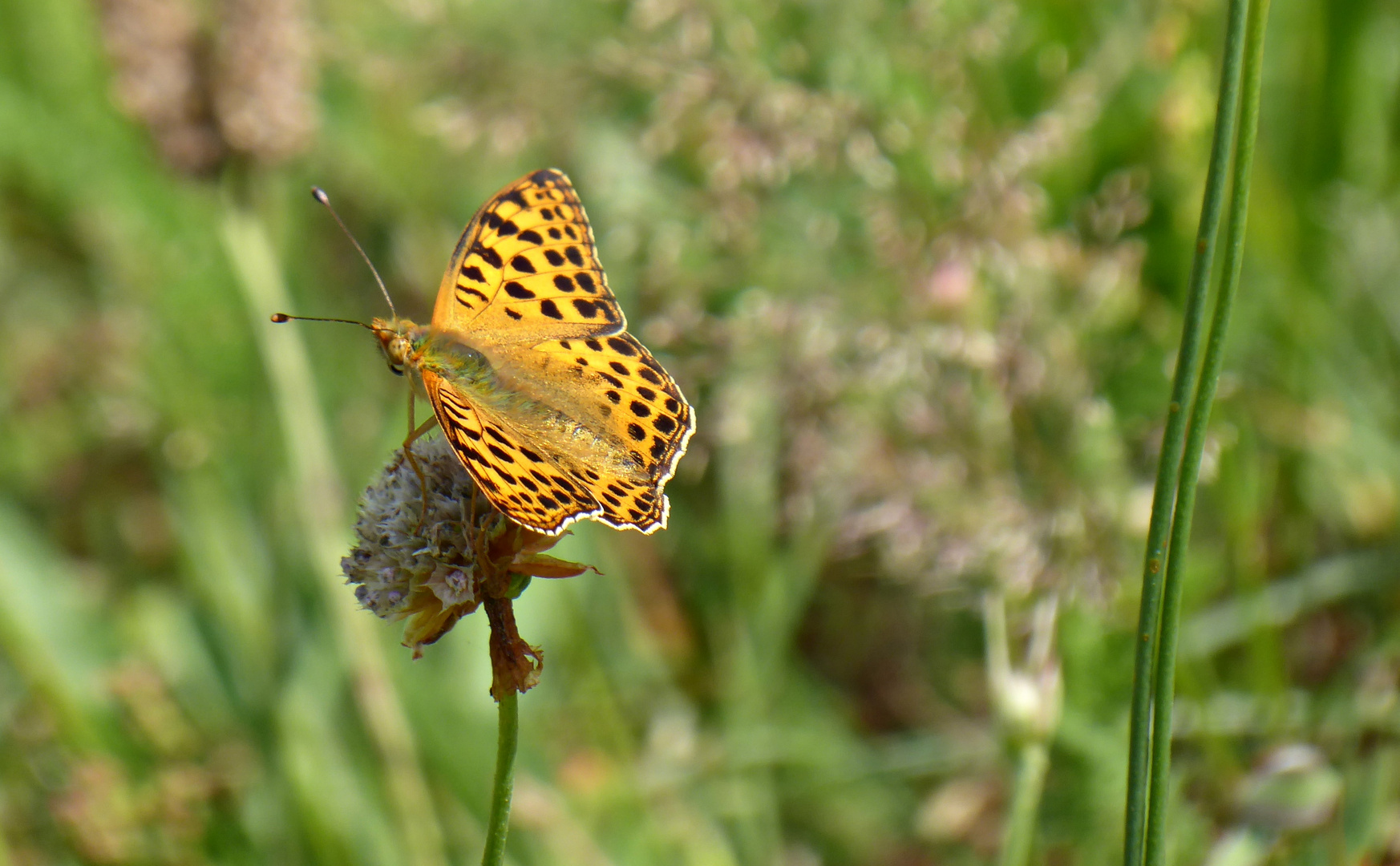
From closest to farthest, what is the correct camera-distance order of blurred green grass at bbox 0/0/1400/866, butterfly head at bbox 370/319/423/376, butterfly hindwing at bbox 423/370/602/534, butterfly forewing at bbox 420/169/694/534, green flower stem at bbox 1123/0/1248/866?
green flower stem at bbox 1123/0/1248/866 → butterfly hindwing at bbox 423/370/602/534 → butterfly forewing at bbox 420/169/694/534 → butterfly head at bbox 370/319/423/376 → blurred green grass at bbox 0/0/1400/866

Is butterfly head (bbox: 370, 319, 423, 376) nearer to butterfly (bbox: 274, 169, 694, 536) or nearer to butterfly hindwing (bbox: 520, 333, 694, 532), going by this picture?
butterfly (bbox: 274, 169, 694, 536)

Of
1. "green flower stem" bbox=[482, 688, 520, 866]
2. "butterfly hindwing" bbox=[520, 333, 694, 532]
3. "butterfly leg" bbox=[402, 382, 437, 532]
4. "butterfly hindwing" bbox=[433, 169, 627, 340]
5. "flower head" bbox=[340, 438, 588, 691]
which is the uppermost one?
"butterfly hindwing" bbox=[433, 169, 627, 340]

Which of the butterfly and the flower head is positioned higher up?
the butterfly

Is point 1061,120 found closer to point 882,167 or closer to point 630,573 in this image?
point 882,167

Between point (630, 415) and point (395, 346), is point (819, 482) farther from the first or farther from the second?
point (395, 346)

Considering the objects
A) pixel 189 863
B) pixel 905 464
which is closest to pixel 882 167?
pixel 905 464

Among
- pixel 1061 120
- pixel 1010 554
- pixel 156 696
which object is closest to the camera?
pixel 1010 554

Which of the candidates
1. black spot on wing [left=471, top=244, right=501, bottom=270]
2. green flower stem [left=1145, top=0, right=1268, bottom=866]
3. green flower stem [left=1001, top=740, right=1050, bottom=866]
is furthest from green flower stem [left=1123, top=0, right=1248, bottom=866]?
black spot on wing [left=471, top=244, right=501, bottom=270]
